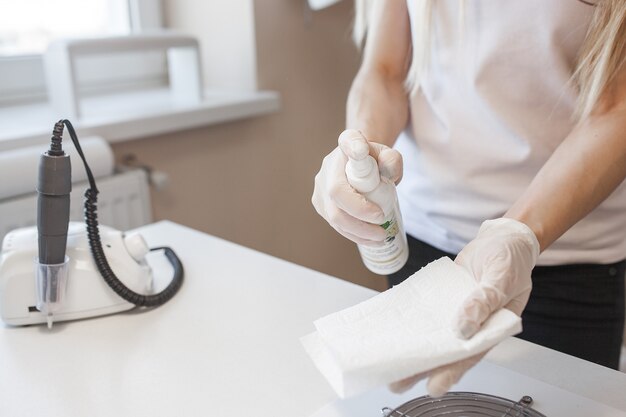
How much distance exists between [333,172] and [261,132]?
1.07 m

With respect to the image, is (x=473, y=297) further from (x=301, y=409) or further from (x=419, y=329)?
(x=301, y=409)

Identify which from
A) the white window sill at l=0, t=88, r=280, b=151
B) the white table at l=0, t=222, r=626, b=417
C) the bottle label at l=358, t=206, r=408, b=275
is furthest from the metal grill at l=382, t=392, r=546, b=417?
the white window sill at l=0, t=88, r=280, b=151

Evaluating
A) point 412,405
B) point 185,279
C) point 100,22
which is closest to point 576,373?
point 412,405

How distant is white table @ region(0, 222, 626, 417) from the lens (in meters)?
0.65

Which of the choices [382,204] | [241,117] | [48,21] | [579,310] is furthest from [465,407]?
[48,21]

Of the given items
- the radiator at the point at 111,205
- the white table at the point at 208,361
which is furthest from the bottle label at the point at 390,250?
the radiator at the point at 111,205

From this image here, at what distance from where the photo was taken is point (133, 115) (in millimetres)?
1396

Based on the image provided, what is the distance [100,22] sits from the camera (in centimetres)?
163

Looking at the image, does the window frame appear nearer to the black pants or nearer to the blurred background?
the blurred background

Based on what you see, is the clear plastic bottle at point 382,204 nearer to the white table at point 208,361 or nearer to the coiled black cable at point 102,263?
the white table at point 208,361

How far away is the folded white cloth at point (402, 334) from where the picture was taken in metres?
0.54

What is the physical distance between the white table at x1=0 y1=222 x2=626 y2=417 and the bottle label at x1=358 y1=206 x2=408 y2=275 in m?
0.13

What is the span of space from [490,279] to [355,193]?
15 centimetres

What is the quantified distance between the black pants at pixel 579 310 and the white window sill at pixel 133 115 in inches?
33.8
